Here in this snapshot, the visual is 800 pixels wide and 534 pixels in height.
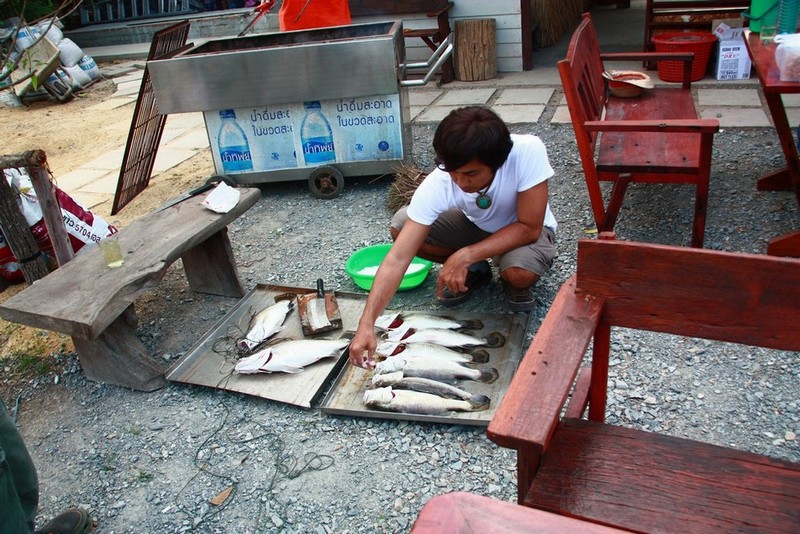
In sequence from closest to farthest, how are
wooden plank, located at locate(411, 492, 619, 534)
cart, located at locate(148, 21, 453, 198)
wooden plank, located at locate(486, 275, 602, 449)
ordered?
wooden plank, located at locate(411, 492, 619, 534) → wooden plank, located at locate(486, 275, 602, 449) → cart, located at locate(148, 21, 453, 198)

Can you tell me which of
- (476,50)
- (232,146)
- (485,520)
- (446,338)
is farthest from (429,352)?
(476,50)

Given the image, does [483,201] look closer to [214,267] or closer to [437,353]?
[437,353]

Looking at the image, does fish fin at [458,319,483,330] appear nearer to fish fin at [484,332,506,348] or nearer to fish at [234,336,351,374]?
fish fin at [484,332,506,348]

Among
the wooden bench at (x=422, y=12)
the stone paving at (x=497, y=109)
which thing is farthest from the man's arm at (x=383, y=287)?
the wooden bench at (x=422, y=12)

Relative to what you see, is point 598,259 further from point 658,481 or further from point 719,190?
point 719,190

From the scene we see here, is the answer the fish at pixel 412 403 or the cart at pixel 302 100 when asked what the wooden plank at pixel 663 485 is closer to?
the fish at pixel 412 403

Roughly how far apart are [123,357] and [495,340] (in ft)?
6.30

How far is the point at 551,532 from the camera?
1087 mm

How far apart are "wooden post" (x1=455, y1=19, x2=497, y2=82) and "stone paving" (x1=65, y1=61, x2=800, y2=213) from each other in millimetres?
128

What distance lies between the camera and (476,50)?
781cm

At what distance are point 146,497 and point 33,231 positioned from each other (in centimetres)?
258

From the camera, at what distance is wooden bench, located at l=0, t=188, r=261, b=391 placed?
306 centimetres

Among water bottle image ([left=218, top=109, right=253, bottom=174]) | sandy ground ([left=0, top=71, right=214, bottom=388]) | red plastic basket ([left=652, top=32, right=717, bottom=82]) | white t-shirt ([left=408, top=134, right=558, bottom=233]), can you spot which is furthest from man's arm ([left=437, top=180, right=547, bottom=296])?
red plastic basket ([left=652, top=32, right=717, bottom=82])

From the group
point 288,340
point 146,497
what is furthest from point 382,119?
point 146,497
